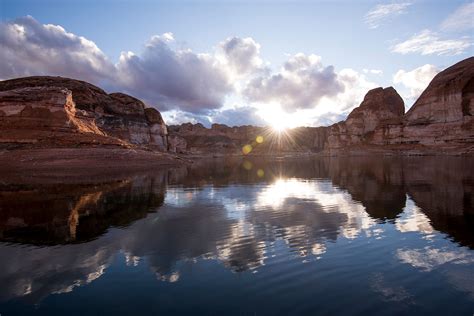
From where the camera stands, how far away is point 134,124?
90062 mm

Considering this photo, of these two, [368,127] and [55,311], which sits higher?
[368,127]

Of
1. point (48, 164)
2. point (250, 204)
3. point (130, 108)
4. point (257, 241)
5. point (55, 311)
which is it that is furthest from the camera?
point (130, 108)

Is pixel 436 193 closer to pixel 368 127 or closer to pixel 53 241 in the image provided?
pixel 53 241

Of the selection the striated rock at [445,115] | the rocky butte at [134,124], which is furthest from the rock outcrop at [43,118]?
the striated rock at [445,115]

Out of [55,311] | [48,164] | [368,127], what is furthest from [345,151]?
[55,311]

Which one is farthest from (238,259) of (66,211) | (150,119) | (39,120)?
(150,119)

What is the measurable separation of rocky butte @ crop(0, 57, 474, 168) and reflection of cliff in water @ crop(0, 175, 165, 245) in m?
24.7

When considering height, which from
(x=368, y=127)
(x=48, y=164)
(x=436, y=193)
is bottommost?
(x=436, y=193)

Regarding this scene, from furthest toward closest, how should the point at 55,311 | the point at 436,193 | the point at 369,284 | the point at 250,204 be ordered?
the point at 436,193 → the point at 250,204 → the point at 369,284 → the point at 55,311

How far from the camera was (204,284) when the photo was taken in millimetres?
7738

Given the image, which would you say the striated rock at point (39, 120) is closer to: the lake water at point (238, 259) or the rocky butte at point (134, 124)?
the rocky butte at point (134, 124)

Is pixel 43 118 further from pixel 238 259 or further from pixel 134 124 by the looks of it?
pixel 238 259

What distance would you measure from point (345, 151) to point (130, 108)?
105 metres

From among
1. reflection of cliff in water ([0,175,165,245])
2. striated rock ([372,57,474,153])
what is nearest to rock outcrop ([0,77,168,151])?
reflection of cliff in water ([0,175,165,245])
